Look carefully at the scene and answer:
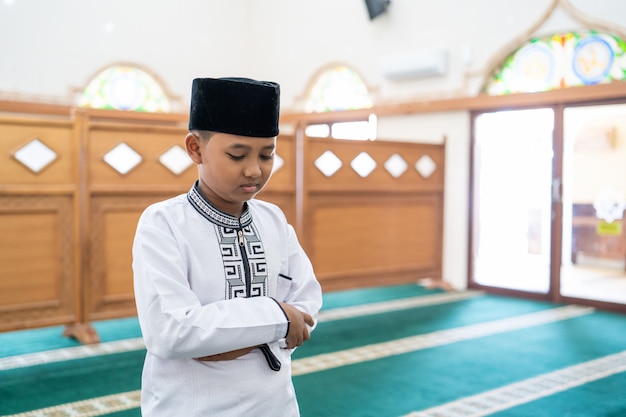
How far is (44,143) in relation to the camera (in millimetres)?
3635

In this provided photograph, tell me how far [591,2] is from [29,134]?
4.27m

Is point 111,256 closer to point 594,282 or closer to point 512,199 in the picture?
point 512,199

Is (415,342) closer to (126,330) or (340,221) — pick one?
(340,221)

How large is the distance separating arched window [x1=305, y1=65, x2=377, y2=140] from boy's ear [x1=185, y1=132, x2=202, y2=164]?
566 cm

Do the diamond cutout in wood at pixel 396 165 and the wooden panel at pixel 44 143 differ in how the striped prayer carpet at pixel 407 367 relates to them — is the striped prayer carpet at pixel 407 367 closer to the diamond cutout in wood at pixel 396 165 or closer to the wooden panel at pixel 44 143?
the wooden panel at pixel 44 143

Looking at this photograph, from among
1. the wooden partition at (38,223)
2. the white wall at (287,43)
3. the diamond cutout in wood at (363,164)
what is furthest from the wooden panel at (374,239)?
the wooden partition at (38,223)

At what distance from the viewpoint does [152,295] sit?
1104 mm

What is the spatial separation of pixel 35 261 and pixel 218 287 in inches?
112

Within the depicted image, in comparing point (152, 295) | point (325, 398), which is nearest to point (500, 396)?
point (325, 398)

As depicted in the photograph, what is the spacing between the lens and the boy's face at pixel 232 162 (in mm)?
1164

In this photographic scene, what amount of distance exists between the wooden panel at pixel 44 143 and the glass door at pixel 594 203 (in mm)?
3905

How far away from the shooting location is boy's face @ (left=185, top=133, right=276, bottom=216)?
1.16 m

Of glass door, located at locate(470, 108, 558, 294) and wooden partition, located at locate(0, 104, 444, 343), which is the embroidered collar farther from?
glass door, located at locate(470, 108, 558, 294)

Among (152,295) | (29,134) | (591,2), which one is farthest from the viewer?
(591,2)
